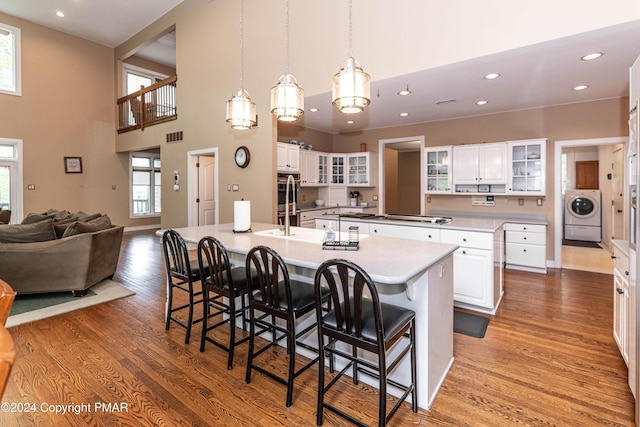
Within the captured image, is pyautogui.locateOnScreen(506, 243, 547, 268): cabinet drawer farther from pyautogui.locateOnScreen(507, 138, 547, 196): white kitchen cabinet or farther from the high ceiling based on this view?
the high ceiling

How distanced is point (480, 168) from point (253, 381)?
517 cm

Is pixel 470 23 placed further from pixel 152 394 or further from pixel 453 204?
pixel 152 394

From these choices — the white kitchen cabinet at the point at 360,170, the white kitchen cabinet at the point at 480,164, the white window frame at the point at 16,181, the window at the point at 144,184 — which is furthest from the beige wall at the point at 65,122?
the white kitchen cabinet at the point at 480,164

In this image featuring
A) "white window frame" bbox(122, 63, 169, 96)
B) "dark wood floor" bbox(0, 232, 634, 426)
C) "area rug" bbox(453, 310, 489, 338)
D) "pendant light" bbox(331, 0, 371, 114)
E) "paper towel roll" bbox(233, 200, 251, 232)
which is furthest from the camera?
"white window frame" bbox(122, 63, 169, 96)

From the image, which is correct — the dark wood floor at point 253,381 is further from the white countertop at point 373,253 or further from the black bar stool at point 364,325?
the white countertop at point 373,253

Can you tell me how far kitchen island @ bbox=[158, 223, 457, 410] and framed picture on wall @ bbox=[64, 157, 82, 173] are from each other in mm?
7971

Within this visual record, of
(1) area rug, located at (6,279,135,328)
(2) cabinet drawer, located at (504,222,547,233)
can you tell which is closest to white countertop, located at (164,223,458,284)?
(1) area rug, located at (6,279,135,328)

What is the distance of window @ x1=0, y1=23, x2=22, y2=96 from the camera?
7118 mm

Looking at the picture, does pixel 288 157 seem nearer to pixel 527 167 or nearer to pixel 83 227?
pixel 83 227

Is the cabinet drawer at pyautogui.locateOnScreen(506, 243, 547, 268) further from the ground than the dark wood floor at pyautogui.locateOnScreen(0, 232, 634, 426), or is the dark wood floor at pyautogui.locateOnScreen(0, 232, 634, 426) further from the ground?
the cabinet drawer at pyautogui.locateOnScreen(506, 243, 547, 268)

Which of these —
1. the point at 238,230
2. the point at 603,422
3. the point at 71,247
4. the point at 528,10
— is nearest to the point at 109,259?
the point at 71,247

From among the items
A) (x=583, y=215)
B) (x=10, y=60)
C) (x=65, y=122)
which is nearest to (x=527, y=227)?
(x=583, y=215)

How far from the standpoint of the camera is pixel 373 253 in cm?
213

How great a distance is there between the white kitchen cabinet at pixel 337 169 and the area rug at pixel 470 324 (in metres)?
4.55
